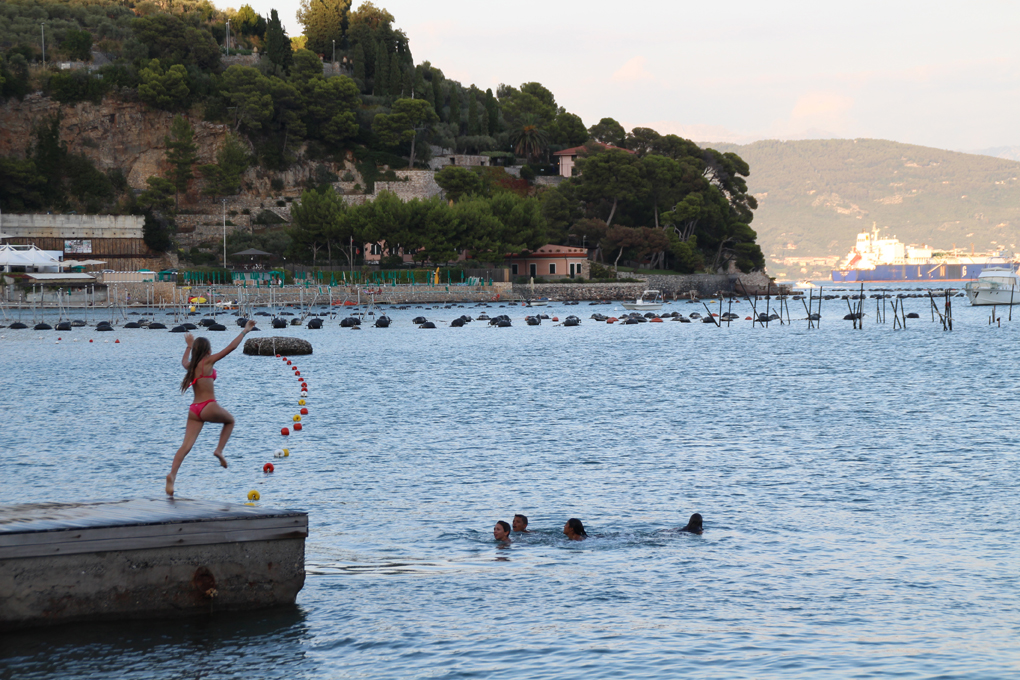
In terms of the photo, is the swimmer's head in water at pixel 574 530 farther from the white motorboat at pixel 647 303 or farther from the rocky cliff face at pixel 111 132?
the rocky cliff face at pixel 111 132

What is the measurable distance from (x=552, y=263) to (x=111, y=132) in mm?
64243

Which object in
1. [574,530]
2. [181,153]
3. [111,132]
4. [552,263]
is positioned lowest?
[574,530]

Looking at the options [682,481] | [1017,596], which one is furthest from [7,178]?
[1017,596]

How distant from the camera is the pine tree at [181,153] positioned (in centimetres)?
13300

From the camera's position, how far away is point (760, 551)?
1652cm

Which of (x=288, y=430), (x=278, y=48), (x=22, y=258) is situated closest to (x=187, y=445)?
(x=288, y=430)

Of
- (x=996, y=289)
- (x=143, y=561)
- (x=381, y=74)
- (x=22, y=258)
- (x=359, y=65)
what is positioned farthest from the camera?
(x=359, y=65)

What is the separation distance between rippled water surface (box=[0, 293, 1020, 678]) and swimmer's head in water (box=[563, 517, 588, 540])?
1.54 feet

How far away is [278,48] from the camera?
155125 mm

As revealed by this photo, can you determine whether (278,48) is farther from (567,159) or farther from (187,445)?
(187,445)

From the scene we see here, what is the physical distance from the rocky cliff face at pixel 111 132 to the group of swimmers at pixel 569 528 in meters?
136

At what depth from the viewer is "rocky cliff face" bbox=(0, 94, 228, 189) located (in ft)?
449

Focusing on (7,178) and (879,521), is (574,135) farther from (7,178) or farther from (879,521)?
(879,521)

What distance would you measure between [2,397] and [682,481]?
28401mm
